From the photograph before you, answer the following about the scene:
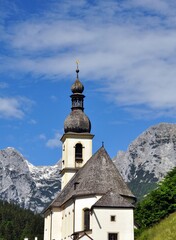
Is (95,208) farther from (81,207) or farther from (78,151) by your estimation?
(78,151)

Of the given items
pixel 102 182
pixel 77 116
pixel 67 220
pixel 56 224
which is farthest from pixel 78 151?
pixel 102 182

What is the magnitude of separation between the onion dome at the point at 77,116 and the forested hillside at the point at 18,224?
85427mm

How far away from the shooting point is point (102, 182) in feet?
158

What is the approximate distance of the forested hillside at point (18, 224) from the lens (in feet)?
502

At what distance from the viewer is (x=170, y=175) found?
63188 millimetres

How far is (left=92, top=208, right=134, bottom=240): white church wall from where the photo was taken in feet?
144

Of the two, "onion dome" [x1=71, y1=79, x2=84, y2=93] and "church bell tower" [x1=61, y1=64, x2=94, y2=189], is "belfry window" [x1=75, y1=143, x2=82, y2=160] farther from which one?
"onion dome" [x1=71, y1=79, x2=84, y2=93]

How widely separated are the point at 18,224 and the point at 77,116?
334 feet

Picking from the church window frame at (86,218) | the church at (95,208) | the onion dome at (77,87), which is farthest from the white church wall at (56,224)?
the onion dome at (77,87)

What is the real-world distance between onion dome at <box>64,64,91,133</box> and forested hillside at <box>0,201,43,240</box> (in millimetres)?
85427

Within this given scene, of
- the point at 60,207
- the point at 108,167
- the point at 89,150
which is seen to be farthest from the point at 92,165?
the point at 89,150

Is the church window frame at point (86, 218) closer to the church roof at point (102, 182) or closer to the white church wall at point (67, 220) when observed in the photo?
the church roof at point (102, 182)

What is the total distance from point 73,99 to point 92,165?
60.4 feet

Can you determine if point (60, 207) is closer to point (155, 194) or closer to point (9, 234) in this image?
point (155, 194)
